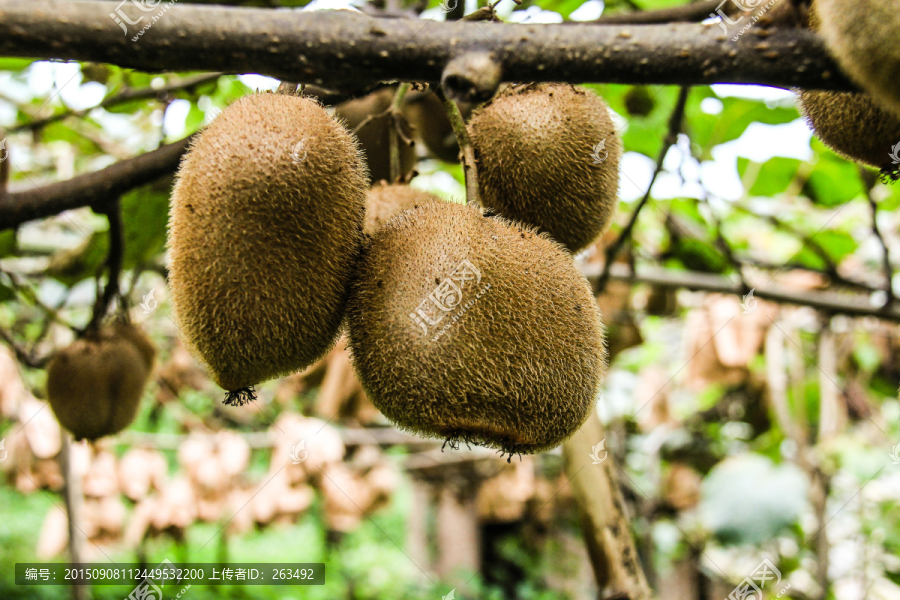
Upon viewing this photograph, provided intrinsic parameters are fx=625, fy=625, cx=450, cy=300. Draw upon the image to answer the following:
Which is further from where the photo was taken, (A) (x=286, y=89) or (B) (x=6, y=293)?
(B) (x=6, y=293)

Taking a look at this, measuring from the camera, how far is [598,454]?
42.3 inches

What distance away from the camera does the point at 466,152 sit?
787 millimetres

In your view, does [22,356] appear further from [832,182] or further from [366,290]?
[832,182]

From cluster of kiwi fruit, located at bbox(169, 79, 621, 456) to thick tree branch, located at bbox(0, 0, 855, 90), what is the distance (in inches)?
5.2

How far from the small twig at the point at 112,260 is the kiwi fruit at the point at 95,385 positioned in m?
0.07

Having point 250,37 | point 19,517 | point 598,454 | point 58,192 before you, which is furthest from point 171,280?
point 19,517

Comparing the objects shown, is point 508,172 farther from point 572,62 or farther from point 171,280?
point 171,280

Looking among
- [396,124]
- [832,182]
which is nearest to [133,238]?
[396,124]

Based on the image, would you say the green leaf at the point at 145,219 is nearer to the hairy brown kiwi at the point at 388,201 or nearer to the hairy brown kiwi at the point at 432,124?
the hairy brown kiwi at the point at 432,124

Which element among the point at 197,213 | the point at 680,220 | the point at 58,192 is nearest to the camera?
the point at 197,213

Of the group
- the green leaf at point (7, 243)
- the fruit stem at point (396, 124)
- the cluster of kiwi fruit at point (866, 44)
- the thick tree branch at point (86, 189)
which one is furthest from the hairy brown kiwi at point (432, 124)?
the green leaf at point (7, 243)

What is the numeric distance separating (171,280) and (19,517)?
26.3ft

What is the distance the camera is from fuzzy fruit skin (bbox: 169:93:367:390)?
0.65 meters

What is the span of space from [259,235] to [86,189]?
48cm
